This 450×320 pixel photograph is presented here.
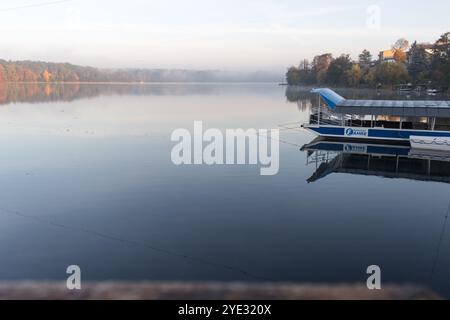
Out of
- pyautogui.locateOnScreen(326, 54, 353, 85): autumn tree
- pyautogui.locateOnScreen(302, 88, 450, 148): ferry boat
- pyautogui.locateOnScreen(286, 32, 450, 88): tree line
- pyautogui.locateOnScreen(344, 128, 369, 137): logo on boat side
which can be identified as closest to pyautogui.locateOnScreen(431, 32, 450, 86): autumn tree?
pyautogui.locateOnScreen(286, 32, 450, 88): tree line

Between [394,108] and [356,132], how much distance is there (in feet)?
14.2

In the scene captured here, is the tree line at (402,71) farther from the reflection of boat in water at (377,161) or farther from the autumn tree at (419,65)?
the reflection of boat in water at (377,161)

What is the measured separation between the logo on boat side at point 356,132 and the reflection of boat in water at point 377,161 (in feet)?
3.14

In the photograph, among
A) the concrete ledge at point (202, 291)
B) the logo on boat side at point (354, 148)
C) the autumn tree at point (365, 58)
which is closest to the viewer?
the concrete ledge at point (202, 291)

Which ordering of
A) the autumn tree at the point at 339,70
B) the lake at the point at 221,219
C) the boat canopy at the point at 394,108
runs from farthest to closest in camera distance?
the autumn tree at the point at 339,70 → the boat canopy at the point at 394,108 → the lake at the point at 221,219

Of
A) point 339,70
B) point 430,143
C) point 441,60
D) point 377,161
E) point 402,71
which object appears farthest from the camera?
point 339,70

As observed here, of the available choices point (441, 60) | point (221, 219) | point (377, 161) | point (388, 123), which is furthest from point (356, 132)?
point (441, 60)

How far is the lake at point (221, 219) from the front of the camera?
12523mm

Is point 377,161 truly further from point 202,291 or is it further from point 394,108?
point 202,291

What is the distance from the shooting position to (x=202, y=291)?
35.7 feet

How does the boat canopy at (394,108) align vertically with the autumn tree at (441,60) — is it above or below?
below

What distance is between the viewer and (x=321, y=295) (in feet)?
34.9

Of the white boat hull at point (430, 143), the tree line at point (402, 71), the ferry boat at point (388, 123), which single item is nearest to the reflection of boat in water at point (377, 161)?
the white boat hull at point (430, 143)
